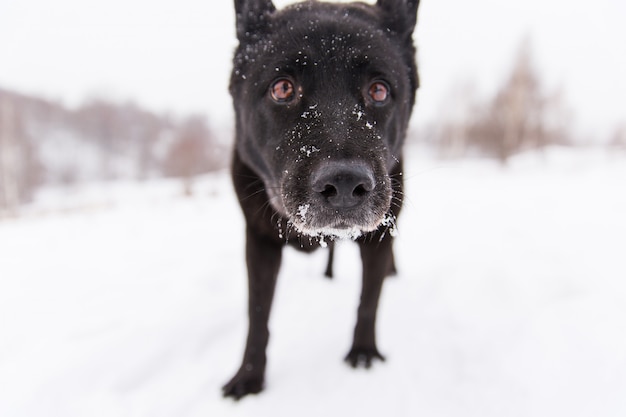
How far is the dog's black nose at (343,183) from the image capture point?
1350 mm

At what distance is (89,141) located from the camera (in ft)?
154


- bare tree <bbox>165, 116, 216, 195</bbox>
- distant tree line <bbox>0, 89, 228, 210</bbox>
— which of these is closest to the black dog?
bare tree <bbox>165, 116, 216, 195</bbox>

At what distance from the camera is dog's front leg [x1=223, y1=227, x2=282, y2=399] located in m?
2.00

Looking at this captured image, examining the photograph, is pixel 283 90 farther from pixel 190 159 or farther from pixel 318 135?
pixel 190 159

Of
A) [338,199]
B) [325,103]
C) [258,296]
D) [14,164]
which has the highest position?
[325,103]

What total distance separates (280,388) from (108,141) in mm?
54222

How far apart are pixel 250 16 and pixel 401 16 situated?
0.96 metres

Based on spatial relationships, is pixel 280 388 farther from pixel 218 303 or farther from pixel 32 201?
pixel 32 201

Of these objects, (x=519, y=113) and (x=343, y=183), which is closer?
(x=343, y=183)

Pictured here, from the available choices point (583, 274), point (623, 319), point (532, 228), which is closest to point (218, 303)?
point (623, 319)

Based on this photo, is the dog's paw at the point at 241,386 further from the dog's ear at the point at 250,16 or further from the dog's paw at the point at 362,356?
the dog's ear at the point at 250,16

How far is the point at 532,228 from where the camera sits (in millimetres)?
4426

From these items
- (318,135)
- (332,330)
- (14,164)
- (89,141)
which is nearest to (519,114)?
(332,330)

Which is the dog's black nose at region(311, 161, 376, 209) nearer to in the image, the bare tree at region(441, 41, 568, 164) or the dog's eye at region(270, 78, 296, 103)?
the dog's eye at region(270, 78, 296, 103)
